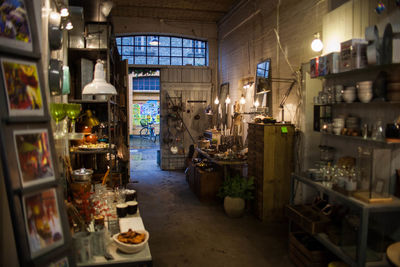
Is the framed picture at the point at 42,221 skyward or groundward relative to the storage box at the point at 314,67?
groundward

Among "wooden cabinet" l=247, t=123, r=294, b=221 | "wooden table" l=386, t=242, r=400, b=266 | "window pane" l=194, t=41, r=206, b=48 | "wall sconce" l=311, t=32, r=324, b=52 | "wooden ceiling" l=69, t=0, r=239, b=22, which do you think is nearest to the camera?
"wooden table" l=386, t=242, r=400, b=266

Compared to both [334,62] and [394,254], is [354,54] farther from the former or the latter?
[394,254]

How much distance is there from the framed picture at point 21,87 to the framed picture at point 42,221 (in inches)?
16.0

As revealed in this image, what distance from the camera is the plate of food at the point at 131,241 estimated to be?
6.91 ft

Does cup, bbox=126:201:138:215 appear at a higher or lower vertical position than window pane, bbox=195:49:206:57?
lower

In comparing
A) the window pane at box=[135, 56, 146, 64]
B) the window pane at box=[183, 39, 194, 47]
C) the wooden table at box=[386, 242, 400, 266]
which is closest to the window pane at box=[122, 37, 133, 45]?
the window pane at box=[135, 56, 146, 64]

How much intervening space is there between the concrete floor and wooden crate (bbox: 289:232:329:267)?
143mm

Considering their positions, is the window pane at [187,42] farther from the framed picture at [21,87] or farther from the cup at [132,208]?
the framed picture at [21,87]

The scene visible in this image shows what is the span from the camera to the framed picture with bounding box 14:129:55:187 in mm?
1454

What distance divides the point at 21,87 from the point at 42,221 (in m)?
0.65

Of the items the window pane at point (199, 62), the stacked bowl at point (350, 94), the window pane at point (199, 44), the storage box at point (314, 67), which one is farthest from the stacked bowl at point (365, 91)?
the window pane at point (199, 44)

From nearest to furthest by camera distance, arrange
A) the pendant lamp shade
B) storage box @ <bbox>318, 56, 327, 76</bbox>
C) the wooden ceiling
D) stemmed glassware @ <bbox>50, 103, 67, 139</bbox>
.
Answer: stemmed glassware @ <bbox>50, 103, 67, 139</bbox>
the pendant lamp shade
storage box @ <bbox>318, 56, 327, 76</bbox>
the wooden ceiling

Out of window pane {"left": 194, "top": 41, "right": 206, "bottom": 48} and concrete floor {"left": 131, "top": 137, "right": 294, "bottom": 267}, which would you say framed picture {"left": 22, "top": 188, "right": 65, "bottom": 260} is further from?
window pane {"left": 194, "top": 41, "right": 206, "bottom": 48}

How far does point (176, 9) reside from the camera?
8.12 metres
